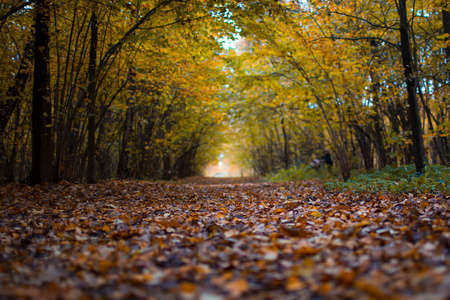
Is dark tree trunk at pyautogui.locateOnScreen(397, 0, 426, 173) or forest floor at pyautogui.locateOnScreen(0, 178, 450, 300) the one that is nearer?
forest floor at pyautogui.locateOnScreen(0, 178, 450, 300)

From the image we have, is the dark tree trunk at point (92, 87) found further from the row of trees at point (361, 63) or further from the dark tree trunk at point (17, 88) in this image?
the row of trees at point (361, 63)

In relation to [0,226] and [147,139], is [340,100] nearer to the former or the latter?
[147,139]

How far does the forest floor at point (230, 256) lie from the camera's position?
143 cm

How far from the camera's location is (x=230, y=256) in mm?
1961

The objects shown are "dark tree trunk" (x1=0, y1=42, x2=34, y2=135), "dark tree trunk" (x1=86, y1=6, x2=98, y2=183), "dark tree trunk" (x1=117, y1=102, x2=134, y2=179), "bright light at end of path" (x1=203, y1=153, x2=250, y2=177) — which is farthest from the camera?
"bright light at end of path" (x1=203, y1=153, x2=250, y2=177)

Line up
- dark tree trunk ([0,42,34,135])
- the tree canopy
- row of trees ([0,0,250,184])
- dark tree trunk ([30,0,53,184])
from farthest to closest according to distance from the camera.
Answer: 1. dark tree trunk ([0,42,34,135])
2. dark tree trunk ([30,0,53,184])
3. the tree canopy
4. row of trees ([0,0,250,184])

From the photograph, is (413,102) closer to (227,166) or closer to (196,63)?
(196,63)

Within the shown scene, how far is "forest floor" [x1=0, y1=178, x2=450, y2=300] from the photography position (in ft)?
4.70

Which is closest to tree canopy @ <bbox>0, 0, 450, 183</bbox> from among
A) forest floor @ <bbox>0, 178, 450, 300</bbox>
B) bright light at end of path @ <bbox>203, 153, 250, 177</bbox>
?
forest floor @ <bbox>0, 178, 450, 300</bbox>

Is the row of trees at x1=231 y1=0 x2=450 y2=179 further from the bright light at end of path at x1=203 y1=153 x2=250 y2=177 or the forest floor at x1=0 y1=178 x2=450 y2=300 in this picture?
the bright light at end of path at x1=203 y1=153 x2=250 y2=177

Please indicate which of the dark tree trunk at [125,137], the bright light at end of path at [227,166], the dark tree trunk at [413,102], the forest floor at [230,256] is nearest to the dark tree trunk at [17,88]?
the dark tree trunk at [125,137]

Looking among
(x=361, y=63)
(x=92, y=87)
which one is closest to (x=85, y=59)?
(x=92, y=87)

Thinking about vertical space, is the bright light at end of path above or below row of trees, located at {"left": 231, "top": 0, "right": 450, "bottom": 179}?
below

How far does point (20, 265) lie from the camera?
6.58ft
